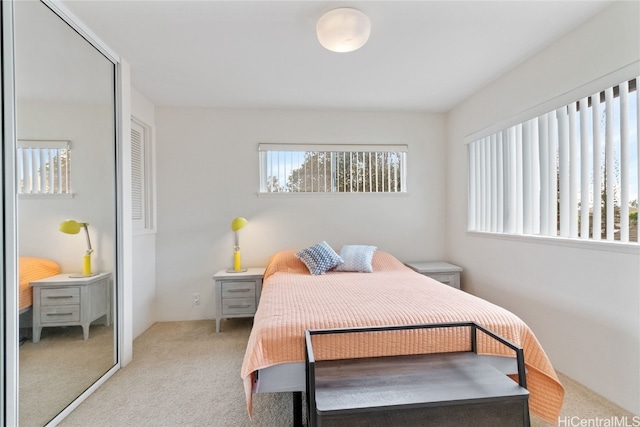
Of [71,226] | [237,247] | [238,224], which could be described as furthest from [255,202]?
[71,226]

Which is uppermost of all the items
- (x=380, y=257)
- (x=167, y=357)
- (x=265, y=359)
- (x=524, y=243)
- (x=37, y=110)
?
(x=37, y=110)

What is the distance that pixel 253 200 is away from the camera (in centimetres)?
350

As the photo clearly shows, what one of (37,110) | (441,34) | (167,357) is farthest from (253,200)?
(441,34)

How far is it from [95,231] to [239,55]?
1.68 meters

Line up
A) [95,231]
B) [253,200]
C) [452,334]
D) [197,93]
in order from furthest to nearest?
[253,200], [197,93], [95,231], [452,334]

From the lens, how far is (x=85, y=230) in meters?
1.94

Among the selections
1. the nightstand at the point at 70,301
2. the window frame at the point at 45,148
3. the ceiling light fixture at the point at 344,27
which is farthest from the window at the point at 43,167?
the ceiling light fixture at the point at 344,27

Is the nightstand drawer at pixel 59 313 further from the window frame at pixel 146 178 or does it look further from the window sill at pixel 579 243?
the window sill at pixel 579 243

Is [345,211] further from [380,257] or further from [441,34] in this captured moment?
[441,34]

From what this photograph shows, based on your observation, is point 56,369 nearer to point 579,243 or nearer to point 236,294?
point 236,294

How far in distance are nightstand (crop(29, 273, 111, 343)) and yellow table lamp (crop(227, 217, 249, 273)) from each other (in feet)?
4.08

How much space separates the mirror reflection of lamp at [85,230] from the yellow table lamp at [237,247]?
1383mm

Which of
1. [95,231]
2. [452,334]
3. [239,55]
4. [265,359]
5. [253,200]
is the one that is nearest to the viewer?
[265,359]

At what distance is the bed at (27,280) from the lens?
4.90 ft
